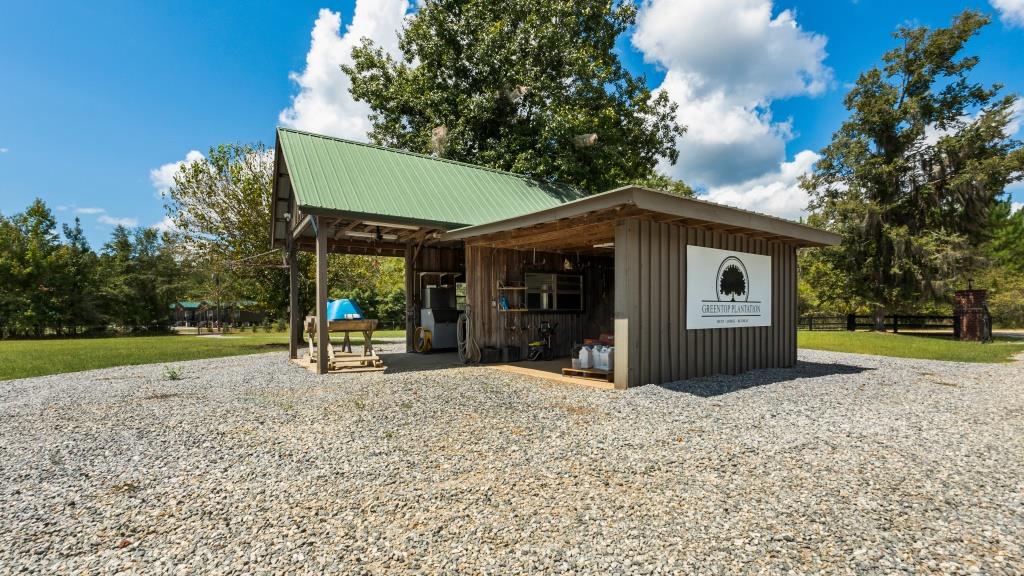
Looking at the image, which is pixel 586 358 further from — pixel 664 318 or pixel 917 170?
pixel 917 170

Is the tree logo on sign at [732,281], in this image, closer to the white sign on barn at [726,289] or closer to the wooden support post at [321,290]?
the white sign on barn at [726,289]

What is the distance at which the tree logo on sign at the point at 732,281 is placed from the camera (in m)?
7.89

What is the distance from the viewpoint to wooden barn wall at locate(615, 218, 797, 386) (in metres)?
6.57

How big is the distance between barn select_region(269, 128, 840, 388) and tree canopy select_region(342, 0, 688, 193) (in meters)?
6.65

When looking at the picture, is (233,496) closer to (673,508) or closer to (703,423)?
(673,508)

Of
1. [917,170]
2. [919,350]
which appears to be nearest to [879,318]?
[917,170]

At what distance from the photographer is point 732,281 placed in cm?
810

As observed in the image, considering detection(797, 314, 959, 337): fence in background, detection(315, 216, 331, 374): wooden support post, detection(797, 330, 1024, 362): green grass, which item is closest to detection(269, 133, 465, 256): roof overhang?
detection(315, 216, 331, 374): wooden support post

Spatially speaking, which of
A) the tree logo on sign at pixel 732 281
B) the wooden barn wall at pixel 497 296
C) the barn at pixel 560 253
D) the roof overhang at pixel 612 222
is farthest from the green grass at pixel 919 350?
the wooden barn wall at pixel 497 296

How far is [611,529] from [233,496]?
2.37 metres

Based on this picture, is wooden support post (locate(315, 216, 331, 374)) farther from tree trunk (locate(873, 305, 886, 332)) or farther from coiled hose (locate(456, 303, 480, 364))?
tree trunk (locate(873, 305, 886, 332))

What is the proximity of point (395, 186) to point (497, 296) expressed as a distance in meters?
3.00

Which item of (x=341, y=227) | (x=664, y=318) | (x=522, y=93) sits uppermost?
(x=522, y=93)

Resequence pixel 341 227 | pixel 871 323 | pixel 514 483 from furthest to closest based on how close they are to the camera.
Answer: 1. pixel 871 323
2. pixel 341 227
3. pixel 514 483
